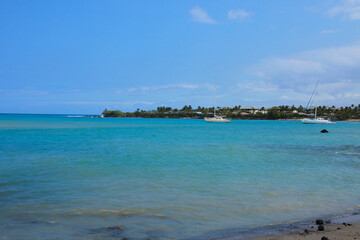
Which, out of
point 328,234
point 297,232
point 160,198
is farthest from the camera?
point 160,198

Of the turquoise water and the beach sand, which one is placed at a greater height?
the beach sand

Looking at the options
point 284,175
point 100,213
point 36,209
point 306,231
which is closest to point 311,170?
point 284,175

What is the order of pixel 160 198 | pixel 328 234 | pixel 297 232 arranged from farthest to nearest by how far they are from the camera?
1. pixel 160 198
2. pixel 297 232
3. pixel 328 234

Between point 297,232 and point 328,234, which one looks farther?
point 297,232

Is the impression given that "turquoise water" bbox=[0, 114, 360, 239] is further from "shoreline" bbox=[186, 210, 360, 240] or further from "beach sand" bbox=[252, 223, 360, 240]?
"beach sand" bbox=[252, 223, 360, 240]

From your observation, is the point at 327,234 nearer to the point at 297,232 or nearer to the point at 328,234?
the point at 328,234

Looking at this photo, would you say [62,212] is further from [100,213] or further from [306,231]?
[306,231]

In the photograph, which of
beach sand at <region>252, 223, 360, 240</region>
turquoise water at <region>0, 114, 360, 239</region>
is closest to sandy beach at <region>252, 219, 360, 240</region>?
beach sand at <region>252, 223, 360, 240</region>

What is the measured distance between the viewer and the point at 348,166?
1847 centimetres

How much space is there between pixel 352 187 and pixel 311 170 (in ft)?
14.3

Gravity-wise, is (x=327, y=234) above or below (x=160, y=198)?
above

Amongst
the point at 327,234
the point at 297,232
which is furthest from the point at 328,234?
the point at 297,232

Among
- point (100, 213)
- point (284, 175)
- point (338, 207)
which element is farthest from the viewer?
point (284, 175)

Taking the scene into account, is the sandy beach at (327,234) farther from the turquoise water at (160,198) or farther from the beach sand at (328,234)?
the turquoise water at (160,198)
